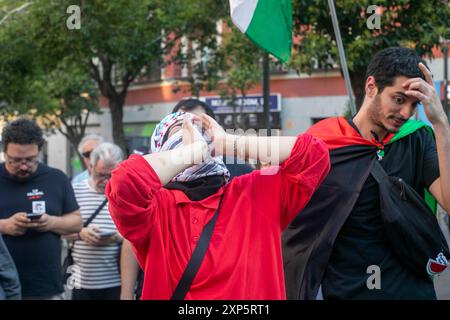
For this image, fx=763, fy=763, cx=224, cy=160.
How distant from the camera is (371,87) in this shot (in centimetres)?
335

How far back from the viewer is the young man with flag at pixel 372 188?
3213mm

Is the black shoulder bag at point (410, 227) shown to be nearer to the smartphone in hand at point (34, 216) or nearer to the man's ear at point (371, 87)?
the man's ear at point (371, 87)

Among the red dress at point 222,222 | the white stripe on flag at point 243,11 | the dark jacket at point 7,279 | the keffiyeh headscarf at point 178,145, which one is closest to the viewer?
the red dress at point 222,222

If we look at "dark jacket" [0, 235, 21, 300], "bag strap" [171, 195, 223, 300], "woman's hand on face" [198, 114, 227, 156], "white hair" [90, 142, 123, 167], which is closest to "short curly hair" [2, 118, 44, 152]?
"white hair" [90, 142, 123, 167]

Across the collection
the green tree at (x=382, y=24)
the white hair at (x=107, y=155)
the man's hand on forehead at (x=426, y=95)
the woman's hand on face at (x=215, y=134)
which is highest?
the green tree at (x=382, y=24)

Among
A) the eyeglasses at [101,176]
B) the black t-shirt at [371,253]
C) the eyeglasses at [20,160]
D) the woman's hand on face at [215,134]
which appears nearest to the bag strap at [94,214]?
the eyeglasses at [101,176]

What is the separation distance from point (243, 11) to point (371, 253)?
2.05 m

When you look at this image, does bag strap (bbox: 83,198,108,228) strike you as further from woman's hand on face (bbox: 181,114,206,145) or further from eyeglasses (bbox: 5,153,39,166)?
woman's hand on face (bbox: 181,114,206,145)

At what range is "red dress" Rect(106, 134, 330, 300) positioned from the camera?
100.0 inches

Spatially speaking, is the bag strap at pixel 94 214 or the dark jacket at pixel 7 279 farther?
the bag strap at pixel 94 214

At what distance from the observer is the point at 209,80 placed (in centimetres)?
1744

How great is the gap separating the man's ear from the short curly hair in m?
2.40
